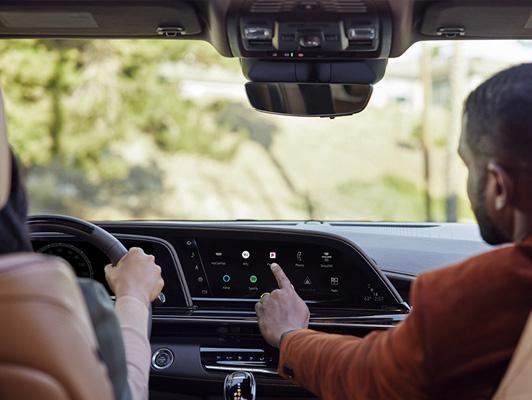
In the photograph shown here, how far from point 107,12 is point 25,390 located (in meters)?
2.09

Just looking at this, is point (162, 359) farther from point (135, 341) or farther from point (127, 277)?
point (135, 341)

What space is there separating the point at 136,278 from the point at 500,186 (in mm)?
1239

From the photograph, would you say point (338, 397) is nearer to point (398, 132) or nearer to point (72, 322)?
point (72, 322)

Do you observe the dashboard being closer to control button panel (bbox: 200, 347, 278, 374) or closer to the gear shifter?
control button panel (bbox: 200, 347, 278, 374)

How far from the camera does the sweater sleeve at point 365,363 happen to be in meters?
2.51

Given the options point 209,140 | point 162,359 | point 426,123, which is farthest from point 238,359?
point 426,123

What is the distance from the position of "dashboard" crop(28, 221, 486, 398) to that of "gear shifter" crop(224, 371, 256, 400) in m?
0.12

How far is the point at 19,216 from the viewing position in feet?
7.41

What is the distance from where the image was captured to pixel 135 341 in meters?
2.78

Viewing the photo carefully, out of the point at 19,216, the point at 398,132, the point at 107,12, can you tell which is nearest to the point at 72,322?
the point at 19,216


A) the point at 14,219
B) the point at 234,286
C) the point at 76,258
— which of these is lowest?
the point at 234,286

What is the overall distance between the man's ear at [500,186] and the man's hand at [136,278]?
1.15m

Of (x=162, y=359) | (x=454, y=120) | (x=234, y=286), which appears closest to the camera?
(x=162, y=359)

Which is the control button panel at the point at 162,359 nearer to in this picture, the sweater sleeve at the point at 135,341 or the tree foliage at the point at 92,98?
the sweater sleeve at the point at 135,341
